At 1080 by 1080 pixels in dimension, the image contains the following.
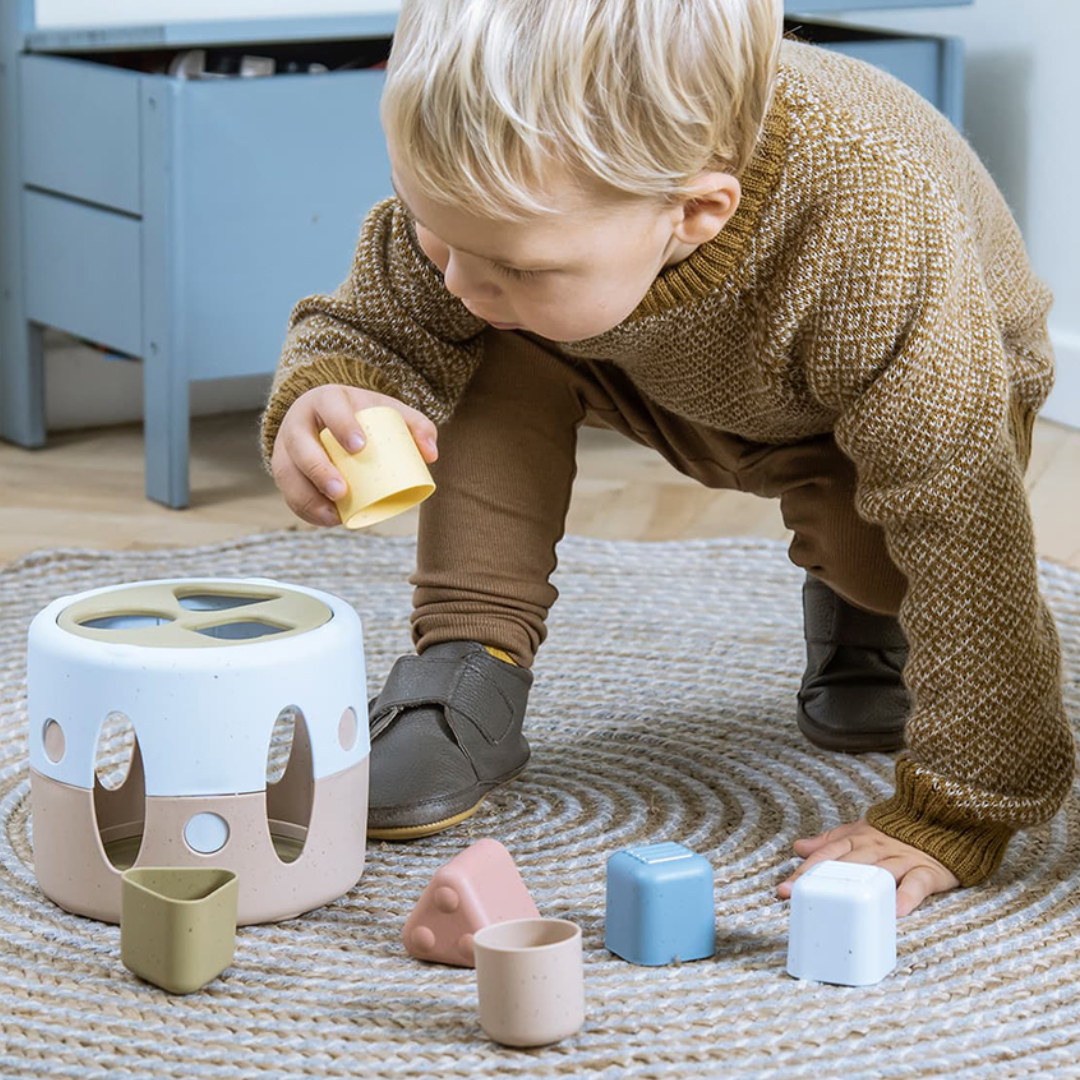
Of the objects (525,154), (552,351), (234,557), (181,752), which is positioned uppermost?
(525,154)

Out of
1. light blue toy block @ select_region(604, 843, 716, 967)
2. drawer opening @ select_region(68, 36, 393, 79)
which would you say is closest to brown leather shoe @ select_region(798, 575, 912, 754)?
light blue toy block @ select_region(604, 843, 716, 967)

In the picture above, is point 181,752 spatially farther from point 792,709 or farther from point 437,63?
point 792,709

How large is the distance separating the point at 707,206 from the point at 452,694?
31 centimetres

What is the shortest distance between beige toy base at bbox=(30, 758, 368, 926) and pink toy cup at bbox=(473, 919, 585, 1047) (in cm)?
14

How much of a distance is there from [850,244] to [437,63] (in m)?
0.23

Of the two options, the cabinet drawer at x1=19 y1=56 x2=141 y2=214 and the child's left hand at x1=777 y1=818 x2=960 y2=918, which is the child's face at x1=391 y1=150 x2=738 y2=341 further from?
the cabinet drawer at x1=19 y1=56 x2=141 y2=214

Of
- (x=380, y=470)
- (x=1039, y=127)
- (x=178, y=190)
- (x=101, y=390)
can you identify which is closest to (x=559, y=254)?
(x=380, y=470)

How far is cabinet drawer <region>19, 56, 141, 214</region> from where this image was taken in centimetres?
161

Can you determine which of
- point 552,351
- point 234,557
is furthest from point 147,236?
A: point 552,351

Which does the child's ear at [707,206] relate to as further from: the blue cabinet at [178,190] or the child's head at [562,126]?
the blue cabinet at [178,190]

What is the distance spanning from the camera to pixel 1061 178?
6.49ft

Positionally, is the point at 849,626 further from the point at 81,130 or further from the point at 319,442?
the point at 81,130

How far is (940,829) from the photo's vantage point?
2.81 ft

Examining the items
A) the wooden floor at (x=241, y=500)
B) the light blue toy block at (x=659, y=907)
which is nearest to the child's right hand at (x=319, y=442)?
the light blue toy block at (x=659, y=907)
